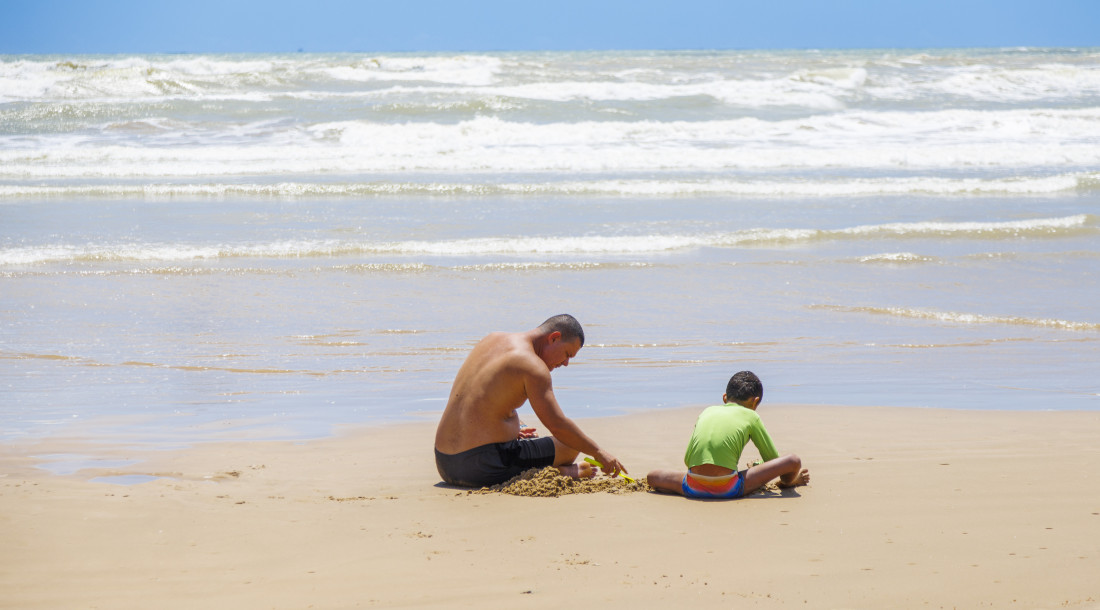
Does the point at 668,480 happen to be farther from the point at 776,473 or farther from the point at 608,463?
the point at 776,473

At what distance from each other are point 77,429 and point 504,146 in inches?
655

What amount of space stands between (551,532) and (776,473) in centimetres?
108

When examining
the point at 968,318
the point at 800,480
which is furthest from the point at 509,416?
the point at 968,318

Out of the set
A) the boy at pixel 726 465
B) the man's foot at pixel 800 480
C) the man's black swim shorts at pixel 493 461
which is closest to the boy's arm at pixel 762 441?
the boy at pixel 726 465

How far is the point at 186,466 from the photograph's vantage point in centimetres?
480

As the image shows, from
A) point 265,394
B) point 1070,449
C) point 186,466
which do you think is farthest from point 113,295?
point 1070,449

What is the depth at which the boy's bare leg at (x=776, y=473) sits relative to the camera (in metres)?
4.33

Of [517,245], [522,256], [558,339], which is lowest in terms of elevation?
[558,339]

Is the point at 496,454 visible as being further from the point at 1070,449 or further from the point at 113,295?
the point at 113,295

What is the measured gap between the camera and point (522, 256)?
36.5ft

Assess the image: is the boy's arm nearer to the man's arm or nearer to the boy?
the boy

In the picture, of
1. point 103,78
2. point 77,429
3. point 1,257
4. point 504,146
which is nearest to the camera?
point 77,429

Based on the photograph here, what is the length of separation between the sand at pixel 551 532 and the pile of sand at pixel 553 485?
75 millimetres

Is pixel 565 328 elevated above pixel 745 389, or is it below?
above
